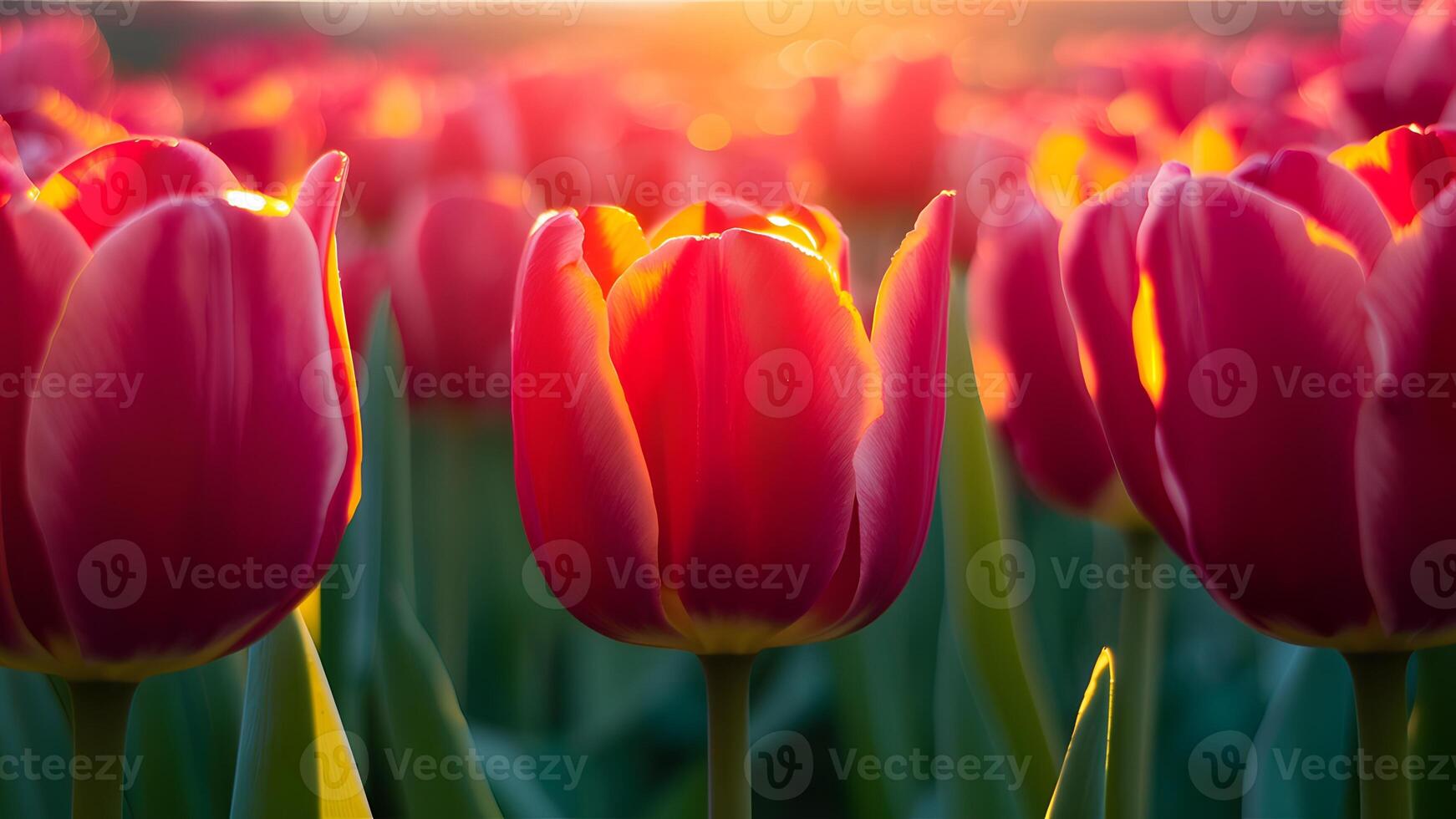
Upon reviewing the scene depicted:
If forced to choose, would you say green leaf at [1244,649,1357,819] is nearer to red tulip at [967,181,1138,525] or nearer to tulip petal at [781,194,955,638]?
red tulip at [967,181,1138,525]

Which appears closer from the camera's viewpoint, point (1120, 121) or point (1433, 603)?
point (1433, 603)

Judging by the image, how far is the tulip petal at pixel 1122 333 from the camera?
0.46 metres

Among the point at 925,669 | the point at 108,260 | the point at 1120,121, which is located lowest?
the point at 925,669

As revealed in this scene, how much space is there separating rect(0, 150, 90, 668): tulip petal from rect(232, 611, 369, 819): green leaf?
0.12 m

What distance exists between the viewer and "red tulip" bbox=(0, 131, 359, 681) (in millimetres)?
378

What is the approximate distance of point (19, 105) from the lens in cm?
83

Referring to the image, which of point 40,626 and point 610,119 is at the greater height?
point 610,119

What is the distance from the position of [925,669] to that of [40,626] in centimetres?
58

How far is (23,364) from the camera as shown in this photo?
38cm

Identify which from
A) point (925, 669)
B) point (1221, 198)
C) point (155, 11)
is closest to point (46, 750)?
Answer: point (925, 669)

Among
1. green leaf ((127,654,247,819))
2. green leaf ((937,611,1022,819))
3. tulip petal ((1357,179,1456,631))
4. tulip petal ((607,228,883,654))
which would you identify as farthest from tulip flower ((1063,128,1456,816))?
green leaf ((127,654,247,819))

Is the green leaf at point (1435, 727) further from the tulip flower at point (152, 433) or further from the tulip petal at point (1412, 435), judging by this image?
the tulip flower at point (152, 433)

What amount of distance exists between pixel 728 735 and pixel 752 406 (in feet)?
0.39

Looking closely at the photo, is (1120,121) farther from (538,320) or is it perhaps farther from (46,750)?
(46,750)
